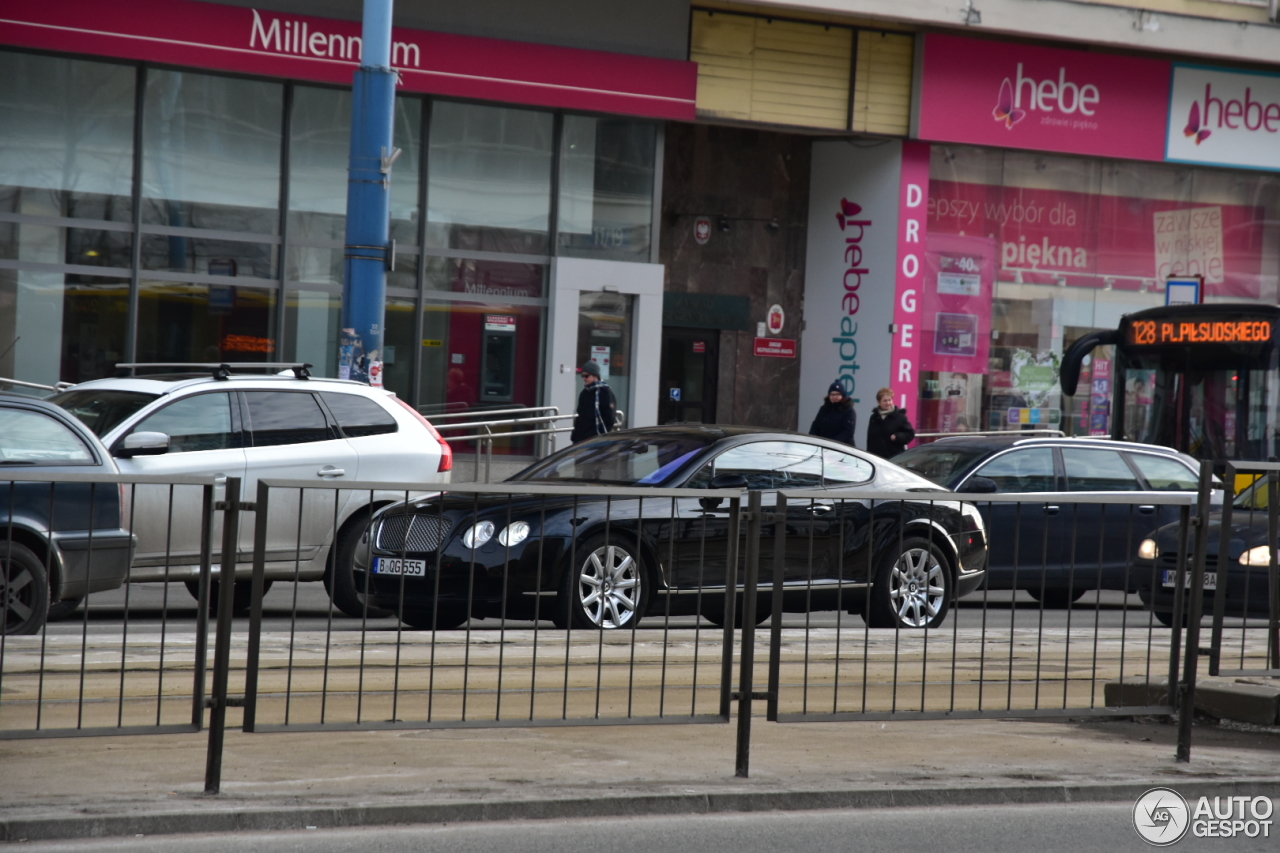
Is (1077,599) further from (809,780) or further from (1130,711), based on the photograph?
(809,780)

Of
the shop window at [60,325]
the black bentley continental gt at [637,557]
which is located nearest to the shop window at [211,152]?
the shop window at [60,325]

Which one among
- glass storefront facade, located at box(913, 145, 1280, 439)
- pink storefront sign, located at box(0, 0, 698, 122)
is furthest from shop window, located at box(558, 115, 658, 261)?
glass storefront facade, located at box(913, 145, 1280, 439)

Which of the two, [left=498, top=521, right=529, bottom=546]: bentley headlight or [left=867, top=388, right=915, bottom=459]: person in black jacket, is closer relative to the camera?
[left=498, top=521, right=529, bottom=546]: bentley headlight

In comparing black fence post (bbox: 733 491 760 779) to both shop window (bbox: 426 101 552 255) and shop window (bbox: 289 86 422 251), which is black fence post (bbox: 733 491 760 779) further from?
shop window (bbox: 426 101 552 255)

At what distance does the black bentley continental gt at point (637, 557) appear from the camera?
18.0 ft

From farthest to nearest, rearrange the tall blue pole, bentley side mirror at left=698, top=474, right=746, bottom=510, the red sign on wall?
the red sign on wall → the tall blue pole → bentley side mirror at left=698, top=474, right=746, bottom=510

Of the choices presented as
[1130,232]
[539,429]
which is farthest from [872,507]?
[1130,232]

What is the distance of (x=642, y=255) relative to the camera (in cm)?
2105

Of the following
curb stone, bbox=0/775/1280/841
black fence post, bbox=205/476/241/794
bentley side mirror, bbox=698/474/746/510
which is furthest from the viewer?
bentley side mirror, bbox=698/474/746/510

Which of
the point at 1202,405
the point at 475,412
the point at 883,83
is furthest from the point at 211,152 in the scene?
the point at 1202,405

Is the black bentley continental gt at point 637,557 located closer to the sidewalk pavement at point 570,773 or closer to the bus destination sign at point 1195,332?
the sidewalk pavement at point 570,773

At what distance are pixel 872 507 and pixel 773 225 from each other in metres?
18.4

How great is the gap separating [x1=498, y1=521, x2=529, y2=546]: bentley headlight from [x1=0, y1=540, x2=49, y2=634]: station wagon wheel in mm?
1514

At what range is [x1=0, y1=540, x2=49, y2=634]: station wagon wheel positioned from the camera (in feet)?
16.3
